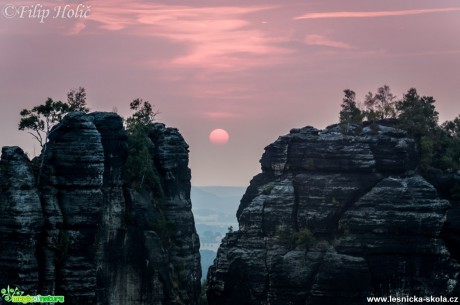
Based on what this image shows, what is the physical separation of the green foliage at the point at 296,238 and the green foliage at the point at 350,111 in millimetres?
18805

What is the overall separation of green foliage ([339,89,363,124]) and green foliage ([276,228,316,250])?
18.8m

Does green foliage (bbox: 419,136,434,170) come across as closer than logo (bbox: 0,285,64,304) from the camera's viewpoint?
No

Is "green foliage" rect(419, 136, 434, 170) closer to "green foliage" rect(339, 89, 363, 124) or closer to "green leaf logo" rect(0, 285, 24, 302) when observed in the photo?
"green foliage" rect(339, 89, 363, 124)

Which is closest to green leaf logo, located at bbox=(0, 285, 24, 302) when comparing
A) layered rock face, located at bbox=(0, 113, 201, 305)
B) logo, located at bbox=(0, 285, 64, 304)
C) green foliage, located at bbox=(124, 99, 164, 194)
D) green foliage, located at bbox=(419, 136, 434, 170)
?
logo, located at bbox=(0, 285, 64, 304)

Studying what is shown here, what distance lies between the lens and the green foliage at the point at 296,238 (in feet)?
353

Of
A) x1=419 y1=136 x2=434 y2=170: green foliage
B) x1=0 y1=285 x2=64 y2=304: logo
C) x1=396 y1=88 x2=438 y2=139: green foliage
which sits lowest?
x1=0 y1=285 x2=64 y2=304: logo

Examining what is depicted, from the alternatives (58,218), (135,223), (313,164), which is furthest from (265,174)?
(58,218)

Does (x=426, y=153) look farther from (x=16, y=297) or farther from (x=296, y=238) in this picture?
(x=16, y=297)

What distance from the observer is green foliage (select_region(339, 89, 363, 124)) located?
406 ft

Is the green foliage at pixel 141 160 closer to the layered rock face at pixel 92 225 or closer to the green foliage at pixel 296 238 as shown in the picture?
the layered rock face at pixel 92 225

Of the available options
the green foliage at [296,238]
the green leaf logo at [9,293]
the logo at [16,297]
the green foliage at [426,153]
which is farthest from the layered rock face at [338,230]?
the green leaf logo at [9,293]

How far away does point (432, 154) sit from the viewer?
382 ft

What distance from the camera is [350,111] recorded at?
126 metres

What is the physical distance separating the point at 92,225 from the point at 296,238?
70.5 ft
